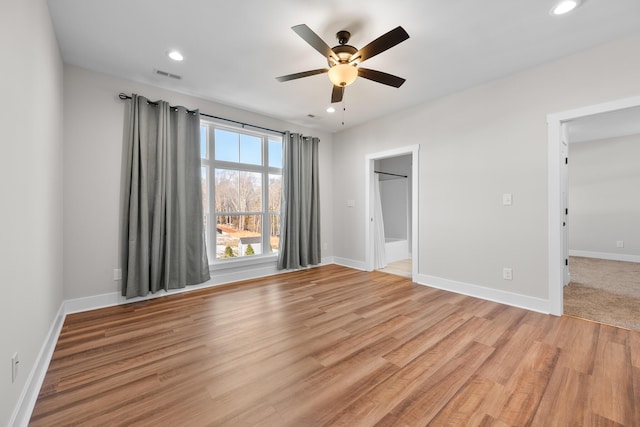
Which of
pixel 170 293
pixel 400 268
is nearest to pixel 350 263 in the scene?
pixel 400 268

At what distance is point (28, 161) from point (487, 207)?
4139mm

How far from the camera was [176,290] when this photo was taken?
11.1 ft

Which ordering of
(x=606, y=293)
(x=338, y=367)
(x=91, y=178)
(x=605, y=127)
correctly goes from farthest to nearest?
(x=605, y=127) < (x=606, y=293) < (x=91, y=178) < (x=338, y=367)

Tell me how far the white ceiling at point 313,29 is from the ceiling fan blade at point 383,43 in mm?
265

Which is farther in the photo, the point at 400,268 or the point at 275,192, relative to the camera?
the point at 400,268

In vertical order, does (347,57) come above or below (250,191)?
above

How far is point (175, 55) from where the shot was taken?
2570 mm

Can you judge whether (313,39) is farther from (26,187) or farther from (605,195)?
(605,195)

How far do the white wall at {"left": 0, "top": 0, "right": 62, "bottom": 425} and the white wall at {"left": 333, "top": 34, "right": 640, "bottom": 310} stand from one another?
11.1 ft

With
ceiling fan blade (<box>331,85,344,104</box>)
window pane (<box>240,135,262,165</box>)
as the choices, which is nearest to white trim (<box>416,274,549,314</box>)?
ceiling fan blade (<box>331,85,344,104</box>)

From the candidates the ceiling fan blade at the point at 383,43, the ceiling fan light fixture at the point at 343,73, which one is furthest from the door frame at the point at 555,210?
the ceiling fan light fixture at the point at 343,73

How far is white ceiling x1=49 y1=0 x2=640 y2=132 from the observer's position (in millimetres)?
1967

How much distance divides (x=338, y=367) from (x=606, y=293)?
3.79 meters

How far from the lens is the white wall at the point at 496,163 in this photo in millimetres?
2514
